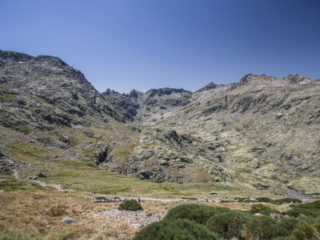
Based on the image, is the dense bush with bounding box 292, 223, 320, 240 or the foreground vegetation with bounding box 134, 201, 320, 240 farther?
the foreground vegetation with bounding box 134, 201, 320, 240

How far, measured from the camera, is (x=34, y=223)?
1342 centimetres

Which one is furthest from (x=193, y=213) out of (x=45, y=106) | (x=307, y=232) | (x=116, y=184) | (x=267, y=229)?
(x=45, y=106)

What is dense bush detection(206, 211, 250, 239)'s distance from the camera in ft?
39.4

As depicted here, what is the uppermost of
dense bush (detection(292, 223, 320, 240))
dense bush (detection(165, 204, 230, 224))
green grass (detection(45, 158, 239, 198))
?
dense bush (detection(292, 223, 320, 240))

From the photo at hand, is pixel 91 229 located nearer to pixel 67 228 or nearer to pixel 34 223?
pixel 67 228

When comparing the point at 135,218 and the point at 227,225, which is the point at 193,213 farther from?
the point at 135,218

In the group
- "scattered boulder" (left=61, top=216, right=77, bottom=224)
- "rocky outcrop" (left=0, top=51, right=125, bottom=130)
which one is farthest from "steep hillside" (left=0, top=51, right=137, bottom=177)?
"scattered boulder" (left=61, top=216, right=77, bottom=224)

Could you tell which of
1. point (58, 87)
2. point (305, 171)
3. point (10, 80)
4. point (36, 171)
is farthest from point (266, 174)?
point (10, 80)

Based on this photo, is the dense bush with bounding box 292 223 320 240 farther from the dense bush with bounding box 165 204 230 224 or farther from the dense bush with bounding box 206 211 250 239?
the dense bush with bounding box 165 204 230 224

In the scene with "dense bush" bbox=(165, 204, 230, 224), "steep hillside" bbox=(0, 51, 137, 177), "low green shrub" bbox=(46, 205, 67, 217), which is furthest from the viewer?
"steep hillside" bbox=(0, 51, 137, 177)

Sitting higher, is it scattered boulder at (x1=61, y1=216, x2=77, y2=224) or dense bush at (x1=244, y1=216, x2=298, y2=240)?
dense bush at (x1=244, y1=216, x2=298, y2=240)

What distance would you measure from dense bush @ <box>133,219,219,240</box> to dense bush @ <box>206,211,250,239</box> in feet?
10.7

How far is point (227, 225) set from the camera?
12.7m

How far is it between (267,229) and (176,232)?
6401 millimetres
